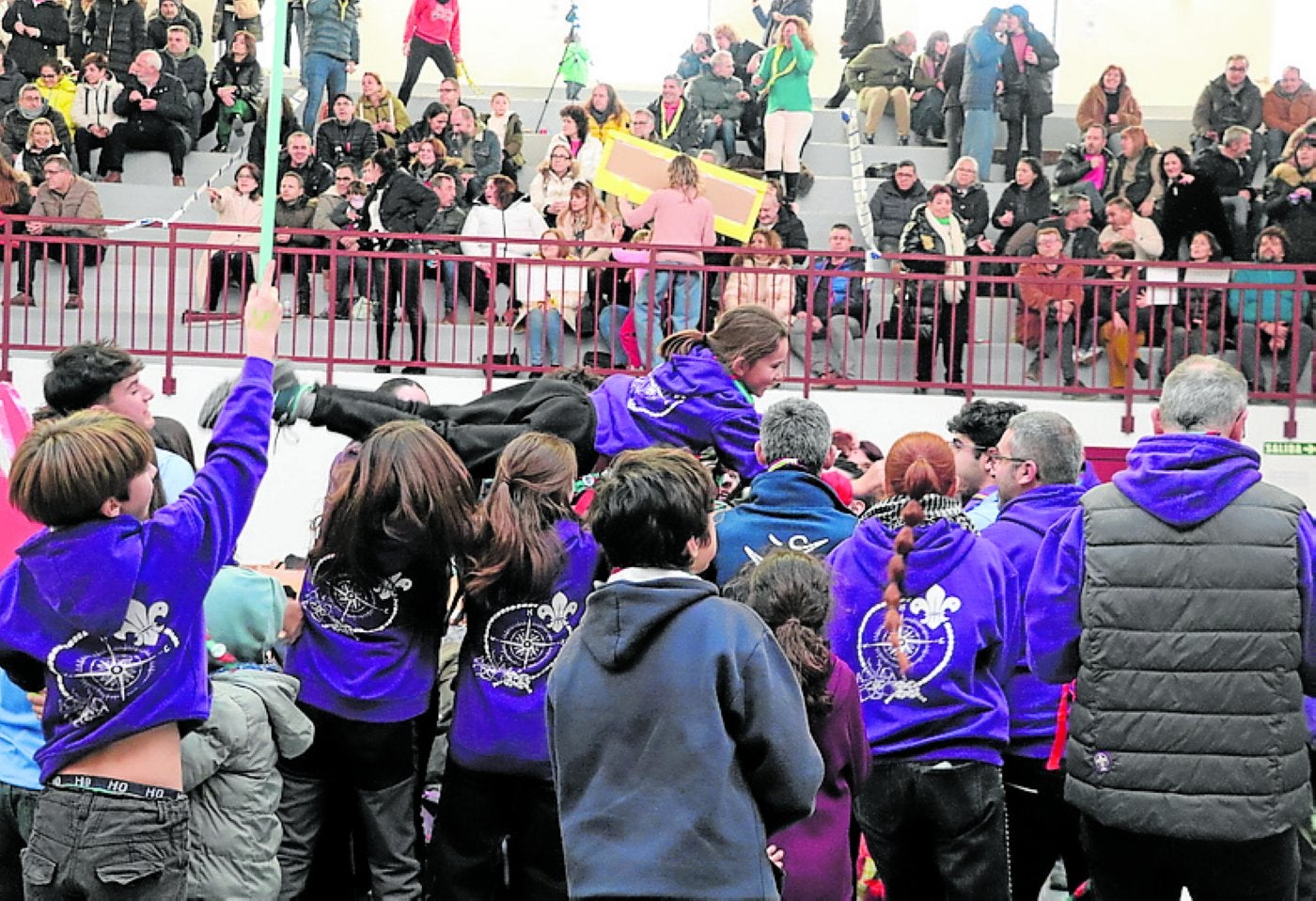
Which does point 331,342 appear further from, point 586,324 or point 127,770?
point 127,770

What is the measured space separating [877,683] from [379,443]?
5.21ft

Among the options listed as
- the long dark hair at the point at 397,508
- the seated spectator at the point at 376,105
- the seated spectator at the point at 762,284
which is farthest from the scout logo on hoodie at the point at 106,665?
the seated spectator at the point at 376,105

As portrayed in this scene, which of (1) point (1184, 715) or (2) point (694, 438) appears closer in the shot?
(1) point (1184, 715)

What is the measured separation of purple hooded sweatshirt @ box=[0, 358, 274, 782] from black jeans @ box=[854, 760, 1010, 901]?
1914 millimetres

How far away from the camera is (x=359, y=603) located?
511cm

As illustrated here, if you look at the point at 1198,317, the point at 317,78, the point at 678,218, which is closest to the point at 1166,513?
the point at 678,218

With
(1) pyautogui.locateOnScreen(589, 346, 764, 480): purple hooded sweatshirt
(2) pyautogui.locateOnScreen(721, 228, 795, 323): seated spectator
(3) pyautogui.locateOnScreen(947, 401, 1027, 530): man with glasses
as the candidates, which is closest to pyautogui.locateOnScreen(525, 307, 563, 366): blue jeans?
(2) pyautogui.locateOnScreen(721, 228, 795, 323): seated spectator

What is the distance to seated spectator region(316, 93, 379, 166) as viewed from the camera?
16.4m

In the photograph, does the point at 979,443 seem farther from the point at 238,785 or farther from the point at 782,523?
the point at 238,785

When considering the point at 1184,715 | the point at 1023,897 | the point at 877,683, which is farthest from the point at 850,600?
the point at 1023,897

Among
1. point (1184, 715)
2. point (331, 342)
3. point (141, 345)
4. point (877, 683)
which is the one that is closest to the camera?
point (1184, 715)

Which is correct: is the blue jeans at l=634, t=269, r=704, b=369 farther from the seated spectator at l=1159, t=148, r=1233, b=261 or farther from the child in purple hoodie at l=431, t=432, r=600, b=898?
the child in purple hoodie at l=431, t=432, r=600, b=898

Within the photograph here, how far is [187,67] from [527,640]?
14472mm

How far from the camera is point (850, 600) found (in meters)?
4.89
